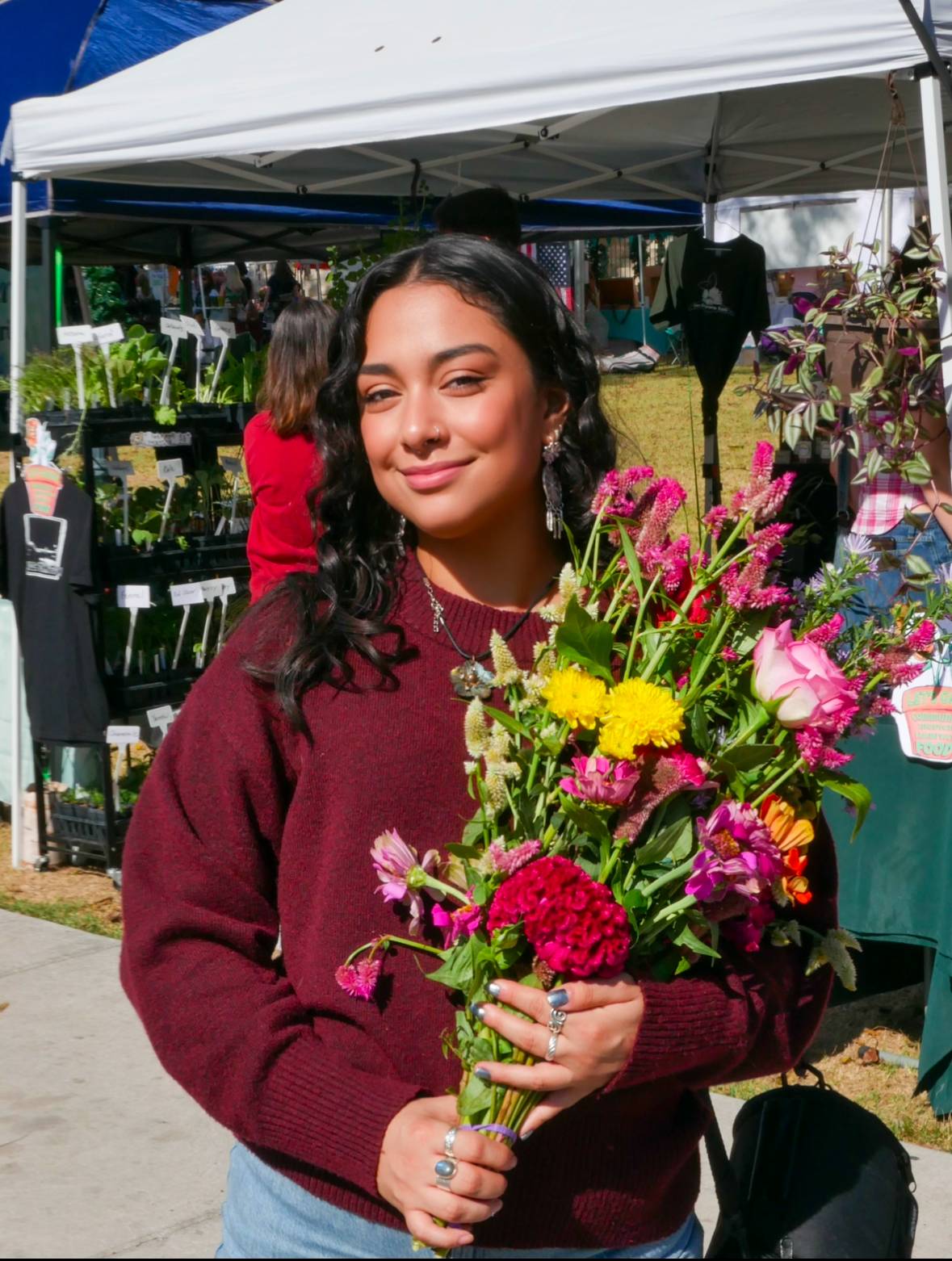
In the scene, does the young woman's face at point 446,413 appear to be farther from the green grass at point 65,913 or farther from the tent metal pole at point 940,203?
the green grass at point 65,913

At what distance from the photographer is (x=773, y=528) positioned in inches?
62.1

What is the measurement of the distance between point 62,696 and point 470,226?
236cm

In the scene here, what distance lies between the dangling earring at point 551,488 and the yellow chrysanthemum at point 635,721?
0.37m

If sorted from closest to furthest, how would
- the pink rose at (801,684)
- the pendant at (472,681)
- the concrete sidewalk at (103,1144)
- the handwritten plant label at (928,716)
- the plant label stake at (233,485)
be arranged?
1. the pink rose at (801,684)
2. the pendant at (472,681)
3. the concrete sidewalk at (103,1144)
4. the handwritten plant label at (928,716)
5. the plant label stake at (233,485)

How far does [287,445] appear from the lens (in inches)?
207

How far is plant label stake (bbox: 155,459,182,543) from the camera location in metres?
5.91

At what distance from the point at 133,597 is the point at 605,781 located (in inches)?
181

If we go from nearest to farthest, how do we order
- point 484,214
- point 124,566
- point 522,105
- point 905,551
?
1. point 905,551
2. point 522,105
3. point 484,214
4. point 124,566

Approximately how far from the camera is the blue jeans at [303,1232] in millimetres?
1505

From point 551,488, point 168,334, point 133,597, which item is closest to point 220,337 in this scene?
point 168,334

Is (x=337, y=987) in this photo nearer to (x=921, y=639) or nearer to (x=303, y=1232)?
(x=303, y=1232)

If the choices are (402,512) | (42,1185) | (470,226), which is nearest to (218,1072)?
(402,512)

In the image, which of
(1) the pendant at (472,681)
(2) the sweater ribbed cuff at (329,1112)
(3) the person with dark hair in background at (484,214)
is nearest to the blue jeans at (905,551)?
(3) the person with dark hair in background at (484,214)

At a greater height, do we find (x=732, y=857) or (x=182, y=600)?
(x=732, y=857)
